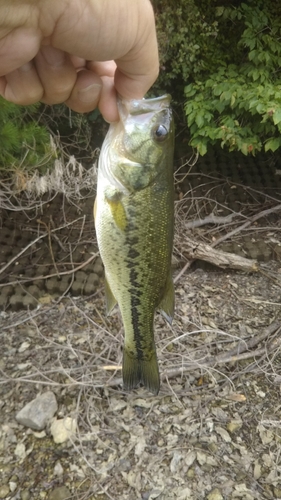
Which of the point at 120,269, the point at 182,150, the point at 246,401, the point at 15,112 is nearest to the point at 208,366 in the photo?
the point at 246,401

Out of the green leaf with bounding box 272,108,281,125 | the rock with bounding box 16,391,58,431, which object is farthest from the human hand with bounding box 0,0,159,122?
the green leaf with bounding box 272,108,281,125

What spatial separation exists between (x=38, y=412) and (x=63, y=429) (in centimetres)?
18

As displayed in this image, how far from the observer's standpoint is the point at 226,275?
363 cm

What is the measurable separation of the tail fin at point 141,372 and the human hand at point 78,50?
0.93 m

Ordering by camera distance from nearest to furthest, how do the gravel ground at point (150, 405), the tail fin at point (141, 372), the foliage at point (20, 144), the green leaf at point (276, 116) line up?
the tail fin at point (141, 372), the gravel ground at point (150, 405), the foliage at point (20, 144), the green leaf at point (276, 116)

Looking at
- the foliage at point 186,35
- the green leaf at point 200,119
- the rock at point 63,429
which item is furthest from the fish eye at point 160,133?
the foliage at point 186,35

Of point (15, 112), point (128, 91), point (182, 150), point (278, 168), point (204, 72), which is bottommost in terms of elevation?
point (278, 168)

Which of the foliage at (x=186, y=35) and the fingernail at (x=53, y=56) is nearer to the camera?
the fingernail at (x=53, y=56)

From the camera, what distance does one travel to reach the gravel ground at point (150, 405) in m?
2.29

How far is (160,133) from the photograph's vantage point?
4.58 feet

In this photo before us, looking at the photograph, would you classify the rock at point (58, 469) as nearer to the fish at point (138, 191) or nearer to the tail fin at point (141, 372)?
the tail fin at point (141, 372)

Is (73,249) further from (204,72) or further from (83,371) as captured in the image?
(204,72)

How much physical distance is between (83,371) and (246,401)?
1.04m

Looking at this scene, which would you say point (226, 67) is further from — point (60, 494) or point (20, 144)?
point (60, 494)
